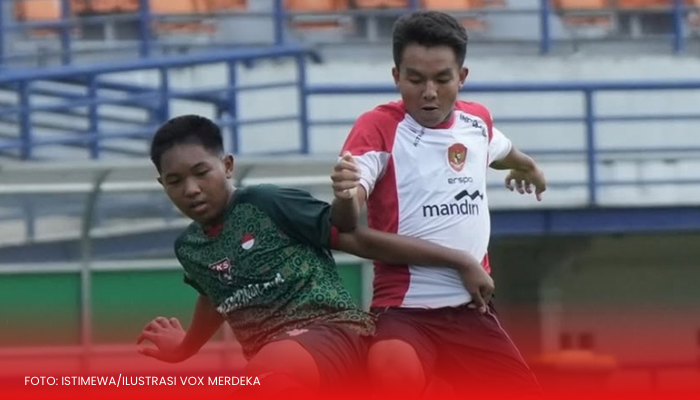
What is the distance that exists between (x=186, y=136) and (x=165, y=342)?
2.02ft

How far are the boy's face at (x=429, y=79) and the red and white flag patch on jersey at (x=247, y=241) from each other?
50 centimetres

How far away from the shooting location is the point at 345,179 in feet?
14.0

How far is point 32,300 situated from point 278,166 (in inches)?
56.7

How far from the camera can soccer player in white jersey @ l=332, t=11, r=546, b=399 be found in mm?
4527

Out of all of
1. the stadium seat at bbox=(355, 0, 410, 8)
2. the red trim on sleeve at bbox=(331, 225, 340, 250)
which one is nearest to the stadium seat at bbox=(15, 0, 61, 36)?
the stadium seat at bbox=(355, 0, 410, 8)

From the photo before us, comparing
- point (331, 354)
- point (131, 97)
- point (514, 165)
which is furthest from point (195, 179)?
point (131, 97)

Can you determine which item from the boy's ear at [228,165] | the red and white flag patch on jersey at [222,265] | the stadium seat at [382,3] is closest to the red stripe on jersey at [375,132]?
the boy's ear at [228,165]

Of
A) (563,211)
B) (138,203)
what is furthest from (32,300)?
(563,211)

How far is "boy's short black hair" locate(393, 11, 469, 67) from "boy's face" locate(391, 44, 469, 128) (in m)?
0.01

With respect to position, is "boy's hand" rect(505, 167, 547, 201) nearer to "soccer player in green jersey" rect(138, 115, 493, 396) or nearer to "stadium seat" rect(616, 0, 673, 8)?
"soccer player in green jersey" rect(138, 115, 493, 396)

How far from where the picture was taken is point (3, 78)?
10.5 m

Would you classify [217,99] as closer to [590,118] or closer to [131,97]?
[131,97]

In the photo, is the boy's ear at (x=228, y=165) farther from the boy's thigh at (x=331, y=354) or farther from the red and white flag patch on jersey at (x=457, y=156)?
the red and white flag patch on jersey at (x=457, y=156)

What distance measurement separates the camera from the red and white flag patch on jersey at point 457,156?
15.1 ft
